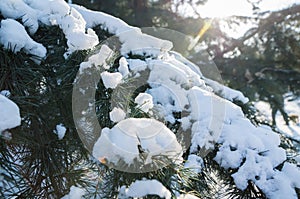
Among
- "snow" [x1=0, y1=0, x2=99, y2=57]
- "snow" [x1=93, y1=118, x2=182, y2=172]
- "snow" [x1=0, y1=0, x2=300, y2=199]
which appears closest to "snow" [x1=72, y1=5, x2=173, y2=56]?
"snow" [x1=0, y1=0, x2=300, y2=199]

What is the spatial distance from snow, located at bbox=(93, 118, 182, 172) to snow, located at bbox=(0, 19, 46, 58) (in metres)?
0.31

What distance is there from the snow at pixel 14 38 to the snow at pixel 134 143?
1.03 ft

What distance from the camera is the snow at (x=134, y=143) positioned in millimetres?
629

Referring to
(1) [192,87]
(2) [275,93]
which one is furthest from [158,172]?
(2) [275,93]

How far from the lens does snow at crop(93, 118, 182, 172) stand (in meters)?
0.63

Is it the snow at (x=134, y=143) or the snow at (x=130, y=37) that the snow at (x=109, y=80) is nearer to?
the snow at (x=134, y=143)

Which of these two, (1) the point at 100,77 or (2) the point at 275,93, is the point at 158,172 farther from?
(2) the point at 275,93

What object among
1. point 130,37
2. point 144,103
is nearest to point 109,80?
point 144,103

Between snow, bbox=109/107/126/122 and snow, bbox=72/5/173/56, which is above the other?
snow, bbox=109/107/126/122

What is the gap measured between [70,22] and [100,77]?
0.70ft

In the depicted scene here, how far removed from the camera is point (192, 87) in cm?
111

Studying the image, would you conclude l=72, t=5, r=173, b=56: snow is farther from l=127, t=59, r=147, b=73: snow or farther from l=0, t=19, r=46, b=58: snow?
l=0, t=19, r=46, b=58: snow

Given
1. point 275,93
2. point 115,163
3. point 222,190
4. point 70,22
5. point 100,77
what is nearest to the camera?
point 115,163

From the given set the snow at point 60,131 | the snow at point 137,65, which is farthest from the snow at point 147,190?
the snow at point 137,65
